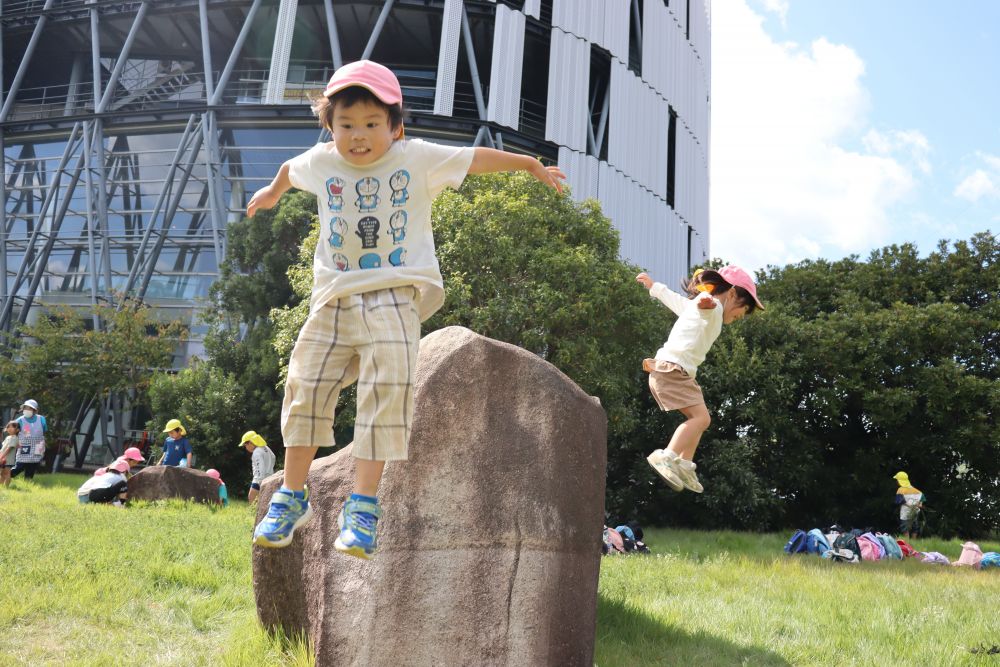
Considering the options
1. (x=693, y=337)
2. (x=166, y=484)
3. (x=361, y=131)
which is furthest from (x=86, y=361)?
(x=361, y=131)

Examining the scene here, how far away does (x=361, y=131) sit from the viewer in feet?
11.5

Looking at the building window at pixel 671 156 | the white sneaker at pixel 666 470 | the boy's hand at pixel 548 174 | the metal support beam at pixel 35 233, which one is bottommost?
the white sneaker at pixel 666 470

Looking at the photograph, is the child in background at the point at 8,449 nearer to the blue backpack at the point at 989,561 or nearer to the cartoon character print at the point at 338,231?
the cartoon character print at the point at 338,231

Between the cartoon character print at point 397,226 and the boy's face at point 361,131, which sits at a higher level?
the boy's face at point 361,131

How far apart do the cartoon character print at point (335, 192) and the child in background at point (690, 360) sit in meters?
2.75

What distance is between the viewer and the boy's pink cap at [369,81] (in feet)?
11.0

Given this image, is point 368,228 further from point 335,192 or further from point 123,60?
point 123,60

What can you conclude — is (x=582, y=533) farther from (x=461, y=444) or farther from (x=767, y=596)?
(x=767, y=596)

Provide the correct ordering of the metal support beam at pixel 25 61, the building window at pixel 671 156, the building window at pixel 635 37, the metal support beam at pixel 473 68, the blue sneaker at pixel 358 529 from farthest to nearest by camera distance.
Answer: the building window at pixel 671 156 → the building window at pixel 635 37 → the metal support beam at pixel 25 61 → the metal support beam at pixel 473 68 → the blue sneaker at pixel 358 529

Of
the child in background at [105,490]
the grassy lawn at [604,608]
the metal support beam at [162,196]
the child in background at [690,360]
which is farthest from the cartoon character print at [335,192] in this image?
the metal support beam at [162,196]

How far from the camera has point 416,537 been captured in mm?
4383

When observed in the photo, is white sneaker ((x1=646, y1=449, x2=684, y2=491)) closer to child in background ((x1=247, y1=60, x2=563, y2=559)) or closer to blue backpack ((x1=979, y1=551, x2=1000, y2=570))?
child in background ((x1=247, y1=60, x2=563, y2=559))

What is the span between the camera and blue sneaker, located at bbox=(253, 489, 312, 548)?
3.40m

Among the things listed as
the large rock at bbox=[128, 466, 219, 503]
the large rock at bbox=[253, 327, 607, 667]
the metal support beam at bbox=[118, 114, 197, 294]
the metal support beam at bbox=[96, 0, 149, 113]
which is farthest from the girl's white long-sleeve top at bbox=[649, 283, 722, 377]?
the metal support beam at bbox=[96, 0, 149, 113]
